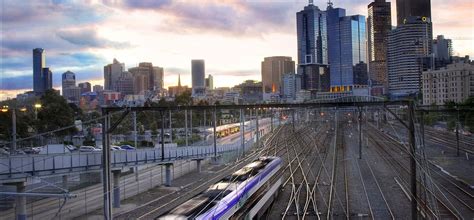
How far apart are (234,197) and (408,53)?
469 feet

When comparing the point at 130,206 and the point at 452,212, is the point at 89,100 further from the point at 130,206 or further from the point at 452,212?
the point at 452,212

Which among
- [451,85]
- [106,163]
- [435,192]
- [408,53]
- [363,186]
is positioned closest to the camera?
[106,163]

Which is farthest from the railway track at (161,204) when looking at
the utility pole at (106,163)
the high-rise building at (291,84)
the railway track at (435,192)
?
the high-rise building at (291,84)

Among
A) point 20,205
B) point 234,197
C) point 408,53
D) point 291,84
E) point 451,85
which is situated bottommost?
point 20,205

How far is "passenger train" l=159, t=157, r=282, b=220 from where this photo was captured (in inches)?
401

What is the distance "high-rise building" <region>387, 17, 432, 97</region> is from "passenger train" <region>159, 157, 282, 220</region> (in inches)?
4793

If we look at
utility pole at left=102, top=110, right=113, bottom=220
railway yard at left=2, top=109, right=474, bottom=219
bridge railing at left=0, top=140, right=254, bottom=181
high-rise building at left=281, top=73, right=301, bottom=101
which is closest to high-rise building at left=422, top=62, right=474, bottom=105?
railway yard at left=2, top=109, right=474, bottom=219

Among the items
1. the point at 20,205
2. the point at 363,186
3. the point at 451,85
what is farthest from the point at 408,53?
the point at 20,205

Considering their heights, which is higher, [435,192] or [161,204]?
[435,192]

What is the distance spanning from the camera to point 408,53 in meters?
142

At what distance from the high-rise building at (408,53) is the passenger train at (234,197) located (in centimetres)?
12174

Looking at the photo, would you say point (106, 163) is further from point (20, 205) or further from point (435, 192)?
point (435, 192)

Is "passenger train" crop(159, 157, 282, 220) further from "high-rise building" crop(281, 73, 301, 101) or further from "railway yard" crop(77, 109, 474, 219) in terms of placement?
"high-rise building" crop(281, 73, 301, 101)

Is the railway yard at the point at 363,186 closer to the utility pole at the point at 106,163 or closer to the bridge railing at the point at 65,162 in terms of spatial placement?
the utility pole at the point at 106,163
